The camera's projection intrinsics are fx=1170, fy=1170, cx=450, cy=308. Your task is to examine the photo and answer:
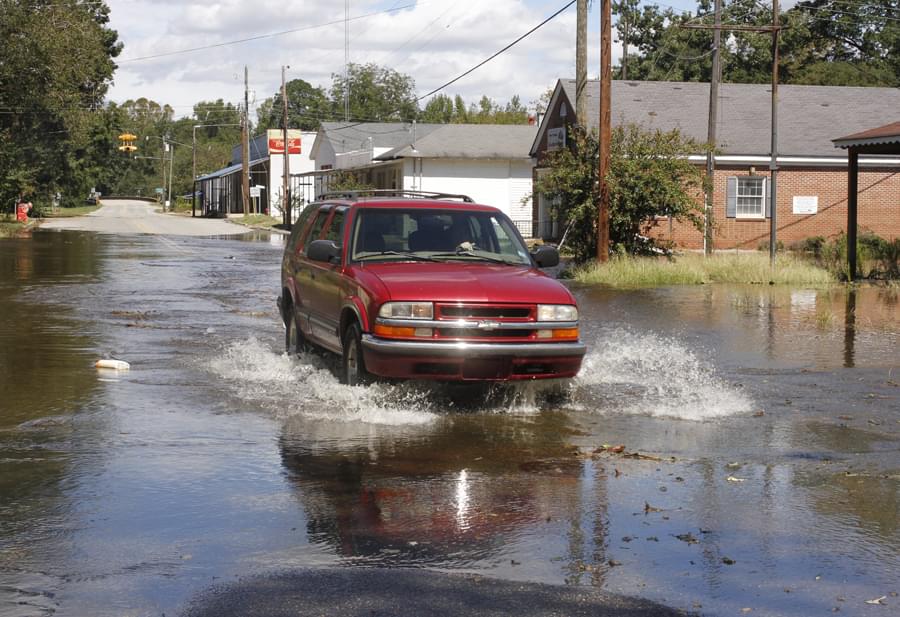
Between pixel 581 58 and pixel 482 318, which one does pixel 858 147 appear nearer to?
pixel 581 58

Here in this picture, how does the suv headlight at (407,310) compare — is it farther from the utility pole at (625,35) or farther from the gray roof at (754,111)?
the utility pole at (625,35)

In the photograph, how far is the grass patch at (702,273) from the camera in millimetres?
24750

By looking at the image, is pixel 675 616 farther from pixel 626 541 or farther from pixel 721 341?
pixel 721 341

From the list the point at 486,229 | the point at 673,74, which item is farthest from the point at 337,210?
the point at 673,74

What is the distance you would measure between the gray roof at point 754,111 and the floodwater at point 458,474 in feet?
86.6

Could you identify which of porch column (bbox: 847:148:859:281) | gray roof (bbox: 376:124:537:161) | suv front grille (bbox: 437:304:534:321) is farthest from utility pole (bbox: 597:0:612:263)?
gray roof (bbox: 376:124:537:161)

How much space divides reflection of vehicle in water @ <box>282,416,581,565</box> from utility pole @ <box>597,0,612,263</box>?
17.2m

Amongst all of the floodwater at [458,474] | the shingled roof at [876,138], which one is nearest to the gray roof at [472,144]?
the shingled roof at [876,138]

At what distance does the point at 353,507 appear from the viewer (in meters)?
6.70

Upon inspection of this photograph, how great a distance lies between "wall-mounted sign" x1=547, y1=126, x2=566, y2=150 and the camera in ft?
139

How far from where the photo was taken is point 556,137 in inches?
1706

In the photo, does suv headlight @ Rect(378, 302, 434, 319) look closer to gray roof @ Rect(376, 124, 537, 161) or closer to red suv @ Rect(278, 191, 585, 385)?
red suv @ Rect(278, 191, 585, 385)

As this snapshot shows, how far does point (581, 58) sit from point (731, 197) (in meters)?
12.2

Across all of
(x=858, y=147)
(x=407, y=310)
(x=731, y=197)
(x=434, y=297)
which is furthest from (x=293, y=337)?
→ (x=731, y=197)
